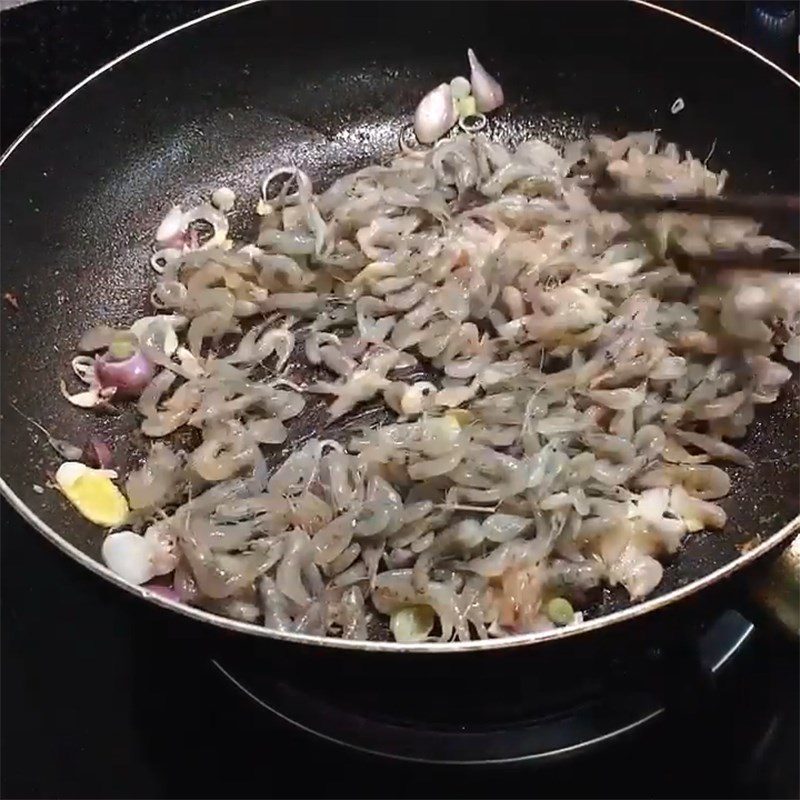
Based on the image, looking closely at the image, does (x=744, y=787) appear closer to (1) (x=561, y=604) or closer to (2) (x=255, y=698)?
(1) (x=561, y=604)

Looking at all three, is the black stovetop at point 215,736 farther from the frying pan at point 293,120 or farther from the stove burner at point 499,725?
the frying pan at point 293,120

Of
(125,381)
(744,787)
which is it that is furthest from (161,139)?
(744,787)

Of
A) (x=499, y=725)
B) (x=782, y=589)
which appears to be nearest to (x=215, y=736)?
(x=499, y=725)

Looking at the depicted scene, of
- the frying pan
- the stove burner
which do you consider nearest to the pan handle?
the stove burner

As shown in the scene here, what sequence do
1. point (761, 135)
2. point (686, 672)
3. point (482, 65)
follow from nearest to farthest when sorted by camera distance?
point (686, 672), point (761, 135), point (482, 65)

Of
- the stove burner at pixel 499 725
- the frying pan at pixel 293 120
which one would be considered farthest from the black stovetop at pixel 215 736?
the frying pan at pixel 293 120

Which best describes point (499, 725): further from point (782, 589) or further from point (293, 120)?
point (293, 120)

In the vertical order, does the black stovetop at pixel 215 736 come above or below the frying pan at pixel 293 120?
below
